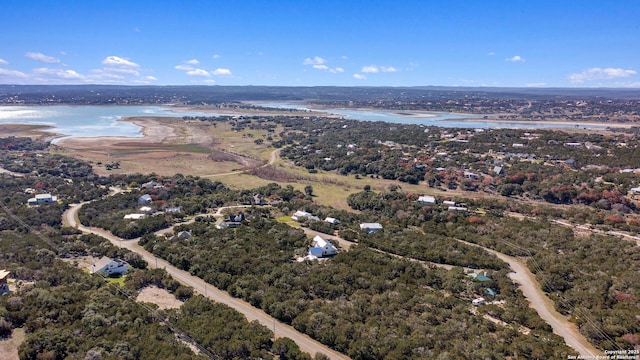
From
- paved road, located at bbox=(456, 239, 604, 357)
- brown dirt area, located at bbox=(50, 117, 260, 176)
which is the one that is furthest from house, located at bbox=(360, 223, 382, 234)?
brown dirt area, located at bbox=(50, 117, 260, 176)

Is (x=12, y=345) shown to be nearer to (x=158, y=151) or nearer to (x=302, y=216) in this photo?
(x=302, y=216)

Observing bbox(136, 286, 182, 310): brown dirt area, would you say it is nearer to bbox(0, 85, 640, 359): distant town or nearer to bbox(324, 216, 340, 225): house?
bbox(0, 85, 640, 359): distant town

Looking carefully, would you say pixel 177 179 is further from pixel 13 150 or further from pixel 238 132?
pixel 238 132

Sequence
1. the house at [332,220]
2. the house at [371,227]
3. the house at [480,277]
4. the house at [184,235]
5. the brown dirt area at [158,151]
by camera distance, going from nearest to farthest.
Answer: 1. the house at [480,277]
2. the house at [184,235]
3. the house at [371,227]
4. the house at [332,220]
5. the brown dirt area at [158,151]

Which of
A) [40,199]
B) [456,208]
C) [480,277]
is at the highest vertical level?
[40,199]

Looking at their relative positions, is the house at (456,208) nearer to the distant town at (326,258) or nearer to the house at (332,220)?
the distant town at (326,258)

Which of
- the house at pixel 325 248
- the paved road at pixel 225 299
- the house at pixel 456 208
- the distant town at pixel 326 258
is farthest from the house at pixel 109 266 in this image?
the house at pixel 456 208

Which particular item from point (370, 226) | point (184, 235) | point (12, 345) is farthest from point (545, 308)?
point (12, 345)
